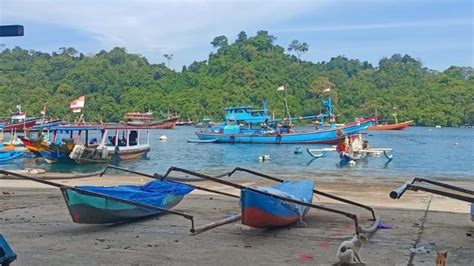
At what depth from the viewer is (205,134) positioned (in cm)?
6450

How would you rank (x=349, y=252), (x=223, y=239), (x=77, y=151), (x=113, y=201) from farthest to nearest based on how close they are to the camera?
(x=77, y=151), (x=113, y=201), (x=223, y=239), (x=349, y=252)

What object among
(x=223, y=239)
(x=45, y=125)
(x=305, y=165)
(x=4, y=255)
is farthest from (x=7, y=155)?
(x=4, y=255)

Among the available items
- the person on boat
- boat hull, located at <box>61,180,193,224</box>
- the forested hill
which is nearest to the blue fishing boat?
the person on boat

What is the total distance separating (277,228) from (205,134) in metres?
55.3

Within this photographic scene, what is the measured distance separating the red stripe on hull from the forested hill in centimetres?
9088

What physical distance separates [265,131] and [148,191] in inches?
2048

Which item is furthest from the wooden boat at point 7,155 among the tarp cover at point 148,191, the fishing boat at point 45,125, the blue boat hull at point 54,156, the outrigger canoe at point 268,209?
the outrigger canoe at point 268,209

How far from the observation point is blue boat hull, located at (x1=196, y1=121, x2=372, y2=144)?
2247 inches

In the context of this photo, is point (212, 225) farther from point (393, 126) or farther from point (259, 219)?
point (393, 126)

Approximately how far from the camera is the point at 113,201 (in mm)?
9406

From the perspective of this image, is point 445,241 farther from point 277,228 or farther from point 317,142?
point 317,142

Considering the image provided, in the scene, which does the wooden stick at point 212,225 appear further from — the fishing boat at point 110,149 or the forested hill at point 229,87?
the forested hill at point 229,87

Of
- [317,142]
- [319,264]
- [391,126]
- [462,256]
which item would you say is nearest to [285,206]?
[319,264]

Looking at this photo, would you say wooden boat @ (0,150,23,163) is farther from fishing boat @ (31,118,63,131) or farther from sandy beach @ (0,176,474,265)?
sandy beach @ (0,176,474,265)
